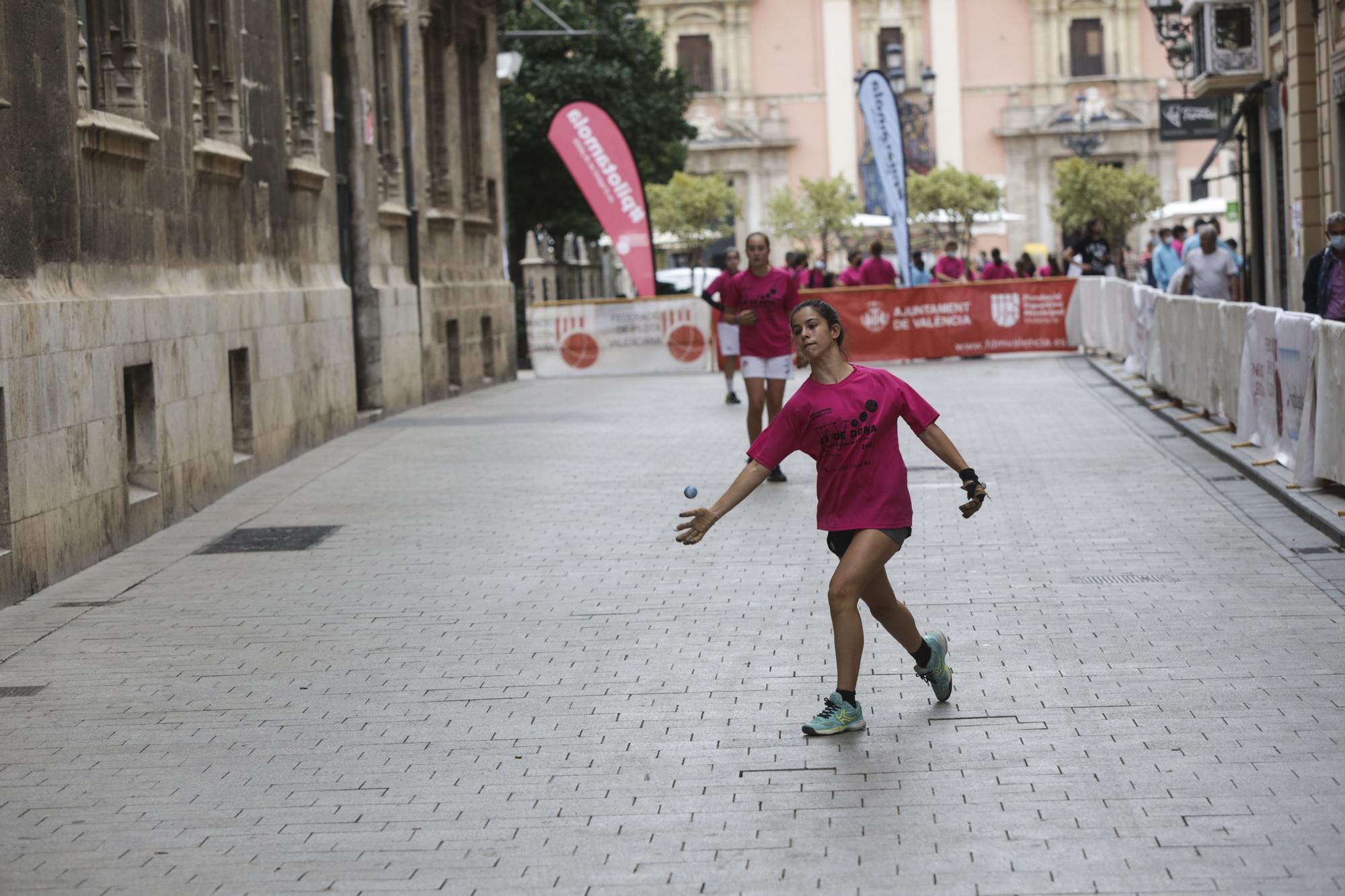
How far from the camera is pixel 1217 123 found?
3769cm

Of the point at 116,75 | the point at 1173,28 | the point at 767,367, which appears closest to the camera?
the point at 116,75

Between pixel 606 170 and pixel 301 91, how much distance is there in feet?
34.6

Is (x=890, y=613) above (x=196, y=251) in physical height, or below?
below

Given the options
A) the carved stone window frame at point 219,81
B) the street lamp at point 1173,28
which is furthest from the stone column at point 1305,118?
the carved stone window frame at point 219,81

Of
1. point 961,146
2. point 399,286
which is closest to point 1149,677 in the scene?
point 399,286

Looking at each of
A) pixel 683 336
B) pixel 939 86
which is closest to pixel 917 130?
pixel 939 86

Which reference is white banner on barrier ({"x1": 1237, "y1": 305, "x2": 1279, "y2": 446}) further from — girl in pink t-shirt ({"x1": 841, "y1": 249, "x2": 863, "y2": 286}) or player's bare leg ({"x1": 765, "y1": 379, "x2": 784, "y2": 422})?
girl in pink t-shirt ({"x1": 841, "y1": 249, "x2": 863, "y2": 286})

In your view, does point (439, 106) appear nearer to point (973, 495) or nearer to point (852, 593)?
point (973, 495)

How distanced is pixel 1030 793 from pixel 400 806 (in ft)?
5.99

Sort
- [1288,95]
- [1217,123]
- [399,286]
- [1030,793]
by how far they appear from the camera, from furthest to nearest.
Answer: [1217,123] → [1288,95] → [399,286] → [1030,793]

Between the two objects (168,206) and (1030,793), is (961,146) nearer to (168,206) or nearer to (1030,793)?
(168,206)

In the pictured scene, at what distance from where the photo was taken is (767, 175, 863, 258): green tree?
214ft

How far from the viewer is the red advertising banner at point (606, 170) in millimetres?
28750

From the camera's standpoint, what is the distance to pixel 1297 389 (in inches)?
516
